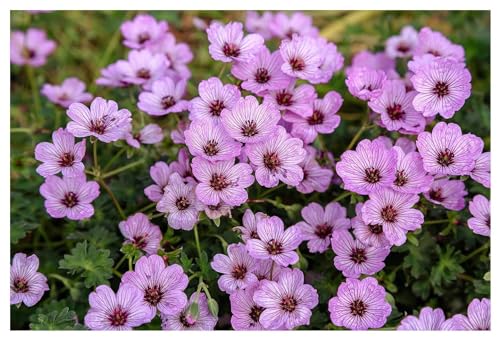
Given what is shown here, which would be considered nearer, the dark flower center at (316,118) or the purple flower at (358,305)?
the purple flower at (358,305)

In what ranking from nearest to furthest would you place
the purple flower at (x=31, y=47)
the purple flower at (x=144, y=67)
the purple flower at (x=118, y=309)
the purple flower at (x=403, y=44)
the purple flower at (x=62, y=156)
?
the purple flower at (x=118, y=309) < the purple flower at (x=62, y=156) < the purple flower at (x=144, y=67) < the purple flower at (x=403, y=44) < the purple flower at (x=31, y=47)

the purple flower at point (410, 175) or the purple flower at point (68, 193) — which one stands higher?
the purple flower at point (410, 175)

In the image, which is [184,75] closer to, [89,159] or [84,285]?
[89,159]

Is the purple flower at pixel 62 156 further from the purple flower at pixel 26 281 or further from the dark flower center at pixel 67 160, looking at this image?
the purple flower at pixel 26 281

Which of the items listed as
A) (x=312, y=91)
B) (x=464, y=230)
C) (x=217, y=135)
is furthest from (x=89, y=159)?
(x=464, y=230)

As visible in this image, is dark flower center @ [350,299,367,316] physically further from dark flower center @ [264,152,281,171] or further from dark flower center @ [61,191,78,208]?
dark flower center @ [61,191,78,208]

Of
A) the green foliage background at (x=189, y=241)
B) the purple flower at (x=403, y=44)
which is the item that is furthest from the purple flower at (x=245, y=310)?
the purple flower at (x=403, y=44)

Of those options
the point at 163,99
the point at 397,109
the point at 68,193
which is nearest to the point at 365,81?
the point at 397,109
